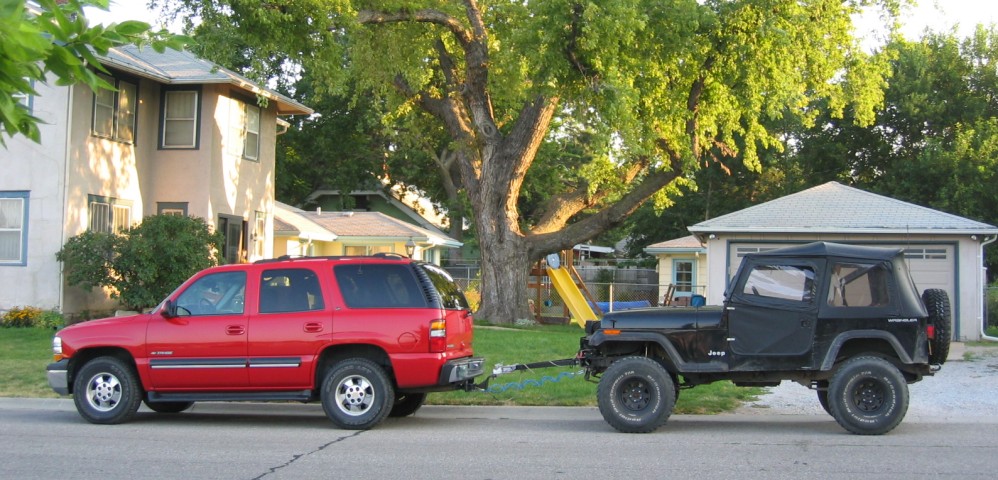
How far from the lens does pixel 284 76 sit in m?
45.8

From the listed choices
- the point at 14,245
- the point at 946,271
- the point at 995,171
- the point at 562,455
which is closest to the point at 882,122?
the point at 995,171

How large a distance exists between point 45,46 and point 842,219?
2214 cm

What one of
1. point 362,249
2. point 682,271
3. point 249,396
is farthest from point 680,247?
point 249,396

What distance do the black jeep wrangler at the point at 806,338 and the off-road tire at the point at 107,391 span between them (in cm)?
531

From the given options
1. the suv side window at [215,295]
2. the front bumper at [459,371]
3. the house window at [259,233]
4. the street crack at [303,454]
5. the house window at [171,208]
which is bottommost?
the street crack at [303,454]

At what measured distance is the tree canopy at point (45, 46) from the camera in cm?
382

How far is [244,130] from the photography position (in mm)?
25328

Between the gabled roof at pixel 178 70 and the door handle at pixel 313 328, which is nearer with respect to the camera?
the door handle at pixel 313 328

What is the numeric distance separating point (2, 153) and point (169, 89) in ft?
13.8

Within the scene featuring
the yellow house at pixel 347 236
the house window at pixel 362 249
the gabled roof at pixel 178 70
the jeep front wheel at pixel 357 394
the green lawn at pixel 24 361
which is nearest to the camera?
the jeep front wheel at pixel 357 394

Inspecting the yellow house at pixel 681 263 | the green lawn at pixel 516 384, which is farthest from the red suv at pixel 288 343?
the yellow house at pixel 681 263

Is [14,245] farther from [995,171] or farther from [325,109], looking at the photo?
[995,171]

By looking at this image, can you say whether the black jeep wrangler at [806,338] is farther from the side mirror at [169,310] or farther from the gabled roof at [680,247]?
the gabled roof at [680,247]

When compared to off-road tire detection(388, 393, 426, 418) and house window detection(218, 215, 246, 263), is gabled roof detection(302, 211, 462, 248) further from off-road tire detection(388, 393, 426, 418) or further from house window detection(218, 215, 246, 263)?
off-road tire detection(388, 393, 426, 418)
